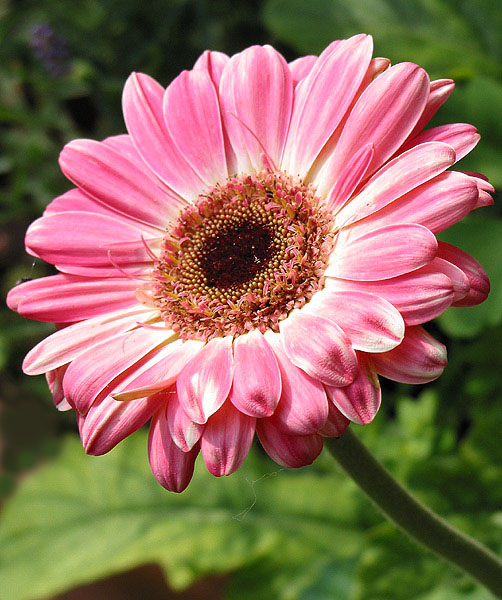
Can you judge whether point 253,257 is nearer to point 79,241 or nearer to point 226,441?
point 79,241

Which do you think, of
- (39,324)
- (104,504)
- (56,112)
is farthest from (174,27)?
(104,504)

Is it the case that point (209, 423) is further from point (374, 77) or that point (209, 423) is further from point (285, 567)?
point (285, 567)

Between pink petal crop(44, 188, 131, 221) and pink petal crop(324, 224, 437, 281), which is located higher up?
pink petal crop(324, 224, 437, 281)

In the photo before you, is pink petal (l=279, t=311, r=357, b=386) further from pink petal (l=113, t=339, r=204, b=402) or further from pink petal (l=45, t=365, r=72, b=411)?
pink petal (l=45, t=365, r=72, b=411)

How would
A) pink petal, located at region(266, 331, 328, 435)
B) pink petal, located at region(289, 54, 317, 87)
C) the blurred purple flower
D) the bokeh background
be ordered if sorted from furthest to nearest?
1. the blurred purple flower
2. the bokeh background
3. pink petal, located at region(289, 54, 317, 87)
4. pink petal, located at region(266, 331, 328, 435)

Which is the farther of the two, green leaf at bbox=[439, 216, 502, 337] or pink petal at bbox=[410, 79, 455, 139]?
green leaf at bbox=[439, 216, 502, 337]

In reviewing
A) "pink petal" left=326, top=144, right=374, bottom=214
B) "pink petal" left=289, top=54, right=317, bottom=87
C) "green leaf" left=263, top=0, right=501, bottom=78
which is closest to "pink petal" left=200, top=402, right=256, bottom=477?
"pink petal" left=326, top=144, right=374, bottom=214

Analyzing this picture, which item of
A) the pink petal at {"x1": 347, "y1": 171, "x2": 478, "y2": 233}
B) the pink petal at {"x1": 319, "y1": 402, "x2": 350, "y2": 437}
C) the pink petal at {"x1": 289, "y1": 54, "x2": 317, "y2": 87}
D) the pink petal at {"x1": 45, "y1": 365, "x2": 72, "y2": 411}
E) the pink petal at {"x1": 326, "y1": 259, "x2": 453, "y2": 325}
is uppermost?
the pink petal at {"x1": 289, "y1": 54, "x2": 317, "y2": 87}
